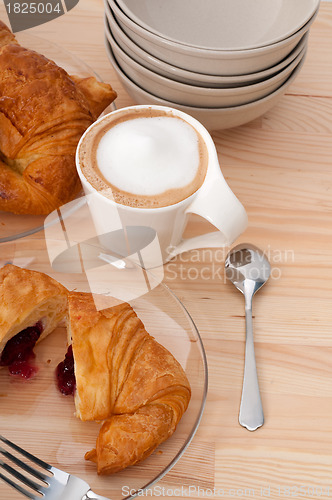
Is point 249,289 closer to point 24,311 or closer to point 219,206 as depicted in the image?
point 219,206

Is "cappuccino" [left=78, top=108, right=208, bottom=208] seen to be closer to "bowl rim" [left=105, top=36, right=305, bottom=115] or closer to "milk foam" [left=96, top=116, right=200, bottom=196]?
"milk foam" [left=96, top=116, right=200, bottom=196]

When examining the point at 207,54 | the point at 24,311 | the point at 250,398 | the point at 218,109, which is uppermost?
the point at 207,54

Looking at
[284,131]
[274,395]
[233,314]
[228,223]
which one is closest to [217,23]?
[284,131]

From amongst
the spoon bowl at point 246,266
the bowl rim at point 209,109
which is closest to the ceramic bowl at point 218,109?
the bowl rim at point 209,109

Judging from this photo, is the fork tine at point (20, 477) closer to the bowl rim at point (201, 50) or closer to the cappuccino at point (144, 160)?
the cappuccino at point (144, 160)

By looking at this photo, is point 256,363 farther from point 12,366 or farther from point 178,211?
point 12,366

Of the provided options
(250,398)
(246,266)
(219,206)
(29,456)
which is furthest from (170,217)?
(29,456)
